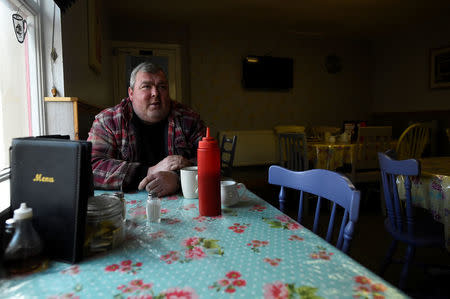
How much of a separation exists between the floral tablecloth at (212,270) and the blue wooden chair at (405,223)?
1.02 m

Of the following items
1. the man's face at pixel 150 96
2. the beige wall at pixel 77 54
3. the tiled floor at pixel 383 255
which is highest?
the beige wall at pixel 77 54

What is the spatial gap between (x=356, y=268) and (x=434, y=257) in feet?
7.02

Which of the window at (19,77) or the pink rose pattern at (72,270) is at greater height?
the window at (19,77)

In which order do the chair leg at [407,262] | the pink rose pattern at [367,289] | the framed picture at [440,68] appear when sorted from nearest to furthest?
the pink rose pattern at [367,289], the chair leg at [407,262], the framed picture at [440,68]

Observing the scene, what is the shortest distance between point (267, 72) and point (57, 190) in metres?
5.62

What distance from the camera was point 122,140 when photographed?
146cm

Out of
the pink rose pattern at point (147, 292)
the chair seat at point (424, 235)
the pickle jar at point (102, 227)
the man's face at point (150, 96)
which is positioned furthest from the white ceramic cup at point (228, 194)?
the chair seat at point (424, 235)

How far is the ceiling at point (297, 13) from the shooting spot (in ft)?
14.9

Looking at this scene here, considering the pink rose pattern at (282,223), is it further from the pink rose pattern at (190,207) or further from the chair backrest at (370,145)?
the chair backrest at (370,145)

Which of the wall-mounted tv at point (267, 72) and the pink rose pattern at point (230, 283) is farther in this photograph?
the wall-mounted tv at point (267, 72)

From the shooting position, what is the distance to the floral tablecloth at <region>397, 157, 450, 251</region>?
1.43 m

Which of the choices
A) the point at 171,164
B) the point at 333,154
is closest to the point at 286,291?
the point at 171,164

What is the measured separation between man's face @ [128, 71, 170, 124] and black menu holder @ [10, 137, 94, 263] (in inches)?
34.6

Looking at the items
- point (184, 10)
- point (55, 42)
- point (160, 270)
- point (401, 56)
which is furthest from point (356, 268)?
point (401, 56)
